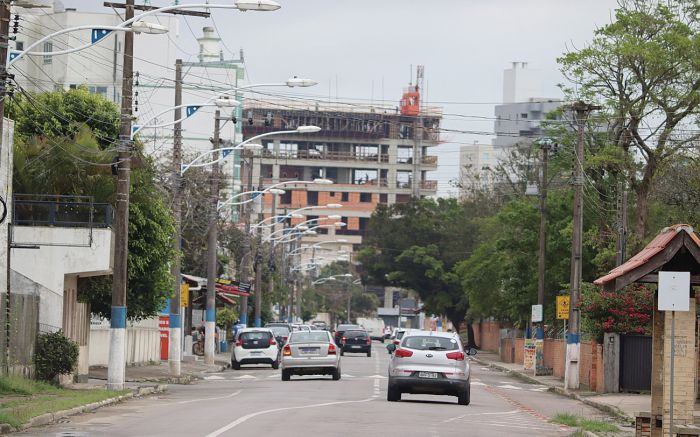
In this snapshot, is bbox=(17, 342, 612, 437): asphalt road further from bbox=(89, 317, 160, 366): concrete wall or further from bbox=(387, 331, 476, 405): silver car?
bbox=(89, 317, 160, 366): concrete wall

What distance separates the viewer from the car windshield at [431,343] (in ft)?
102

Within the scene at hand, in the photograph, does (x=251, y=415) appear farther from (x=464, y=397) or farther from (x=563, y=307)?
(x=563, y=307)

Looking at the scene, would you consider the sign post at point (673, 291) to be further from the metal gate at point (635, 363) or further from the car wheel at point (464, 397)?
the metal gate at point (635, 363)

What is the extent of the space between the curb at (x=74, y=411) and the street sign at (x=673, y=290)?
31.7 feet

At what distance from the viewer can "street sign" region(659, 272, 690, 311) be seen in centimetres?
1997

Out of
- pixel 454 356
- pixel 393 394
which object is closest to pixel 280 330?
pixel 393 394

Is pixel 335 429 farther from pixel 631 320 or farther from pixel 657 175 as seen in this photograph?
pixel 657 175

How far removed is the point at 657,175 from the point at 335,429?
33.0 m

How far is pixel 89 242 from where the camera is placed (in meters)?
35.4

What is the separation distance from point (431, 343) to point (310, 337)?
1094 centimetres

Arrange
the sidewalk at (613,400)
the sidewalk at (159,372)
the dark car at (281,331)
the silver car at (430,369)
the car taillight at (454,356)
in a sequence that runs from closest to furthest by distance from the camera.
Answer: the silver car at (430,369) → the car taillight at (454,356) → the sidewalk at (613,400) → the sidewalk at (159,372) → the dark car at (281,331)

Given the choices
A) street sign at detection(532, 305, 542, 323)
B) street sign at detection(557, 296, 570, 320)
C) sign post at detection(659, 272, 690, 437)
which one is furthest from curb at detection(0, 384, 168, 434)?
street sign at detection(532, 305, 542, 323)

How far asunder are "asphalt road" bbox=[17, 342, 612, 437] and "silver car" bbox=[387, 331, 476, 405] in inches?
15.8

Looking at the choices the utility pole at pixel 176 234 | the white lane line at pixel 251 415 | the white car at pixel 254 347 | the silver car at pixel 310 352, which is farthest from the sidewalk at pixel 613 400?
the utility pole at pixel 176 234
